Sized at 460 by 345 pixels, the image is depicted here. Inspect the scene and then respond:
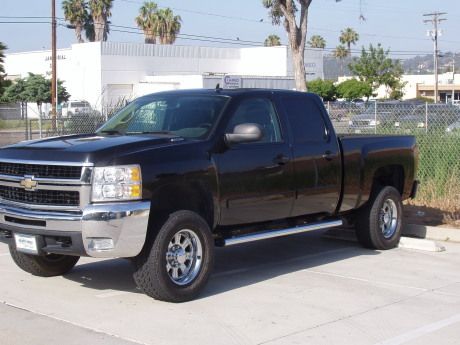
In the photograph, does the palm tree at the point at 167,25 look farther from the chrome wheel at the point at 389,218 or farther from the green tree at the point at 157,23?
the chrome wheel at the point at 389,218

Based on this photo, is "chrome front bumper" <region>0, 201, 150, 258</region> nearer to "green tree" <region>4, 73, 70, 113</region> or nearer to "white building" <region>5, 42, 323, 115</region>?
"white building" <region>5, 42, 323, 115</region>

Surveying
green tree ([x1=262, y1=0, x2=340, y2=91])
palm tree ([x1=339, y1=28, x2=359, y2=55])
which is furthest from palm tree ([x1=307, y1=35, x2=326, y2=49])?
green tree ([x1=262, y1=0, x2=340, y2=91])

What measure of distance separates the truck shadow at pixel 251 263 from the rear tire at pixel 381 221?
0.21m

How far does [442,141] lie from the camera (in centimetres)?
1387

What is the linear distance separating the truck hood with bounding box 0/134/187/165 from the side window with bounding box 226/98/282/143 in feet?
2.92

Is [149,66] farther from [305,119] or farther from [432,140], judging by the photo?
[305,119]

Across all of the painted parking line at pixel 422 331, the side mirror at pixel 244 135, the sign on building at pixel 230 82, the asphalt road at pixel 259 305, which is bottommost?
the painted parking line at pixel 422 331

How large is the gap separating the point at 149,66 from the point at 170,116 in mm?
63825

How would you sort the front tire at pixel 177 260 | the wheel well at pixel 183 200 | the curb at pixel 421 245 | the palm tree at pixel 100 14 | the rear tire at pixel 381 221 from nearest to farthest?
the front tire at pixel 177 260, the wheel well at pixel 183 200, the rear tire at pixel 381 221, the curb at pixel 421 245, the palm tree at pixel 100 14

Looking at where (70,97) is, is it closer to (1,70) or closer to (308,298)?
(1,70)

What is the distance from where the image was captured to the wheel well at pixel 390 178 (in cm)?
991

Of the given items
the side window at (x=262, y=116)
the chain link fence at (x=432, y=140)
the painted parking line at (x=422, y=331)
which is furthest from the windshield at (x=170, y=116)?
the chain link fence at (x=432, y=140)

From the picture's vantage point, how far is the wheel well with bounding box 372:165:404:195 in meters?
9.91

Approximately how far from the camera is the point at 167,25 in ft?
277
